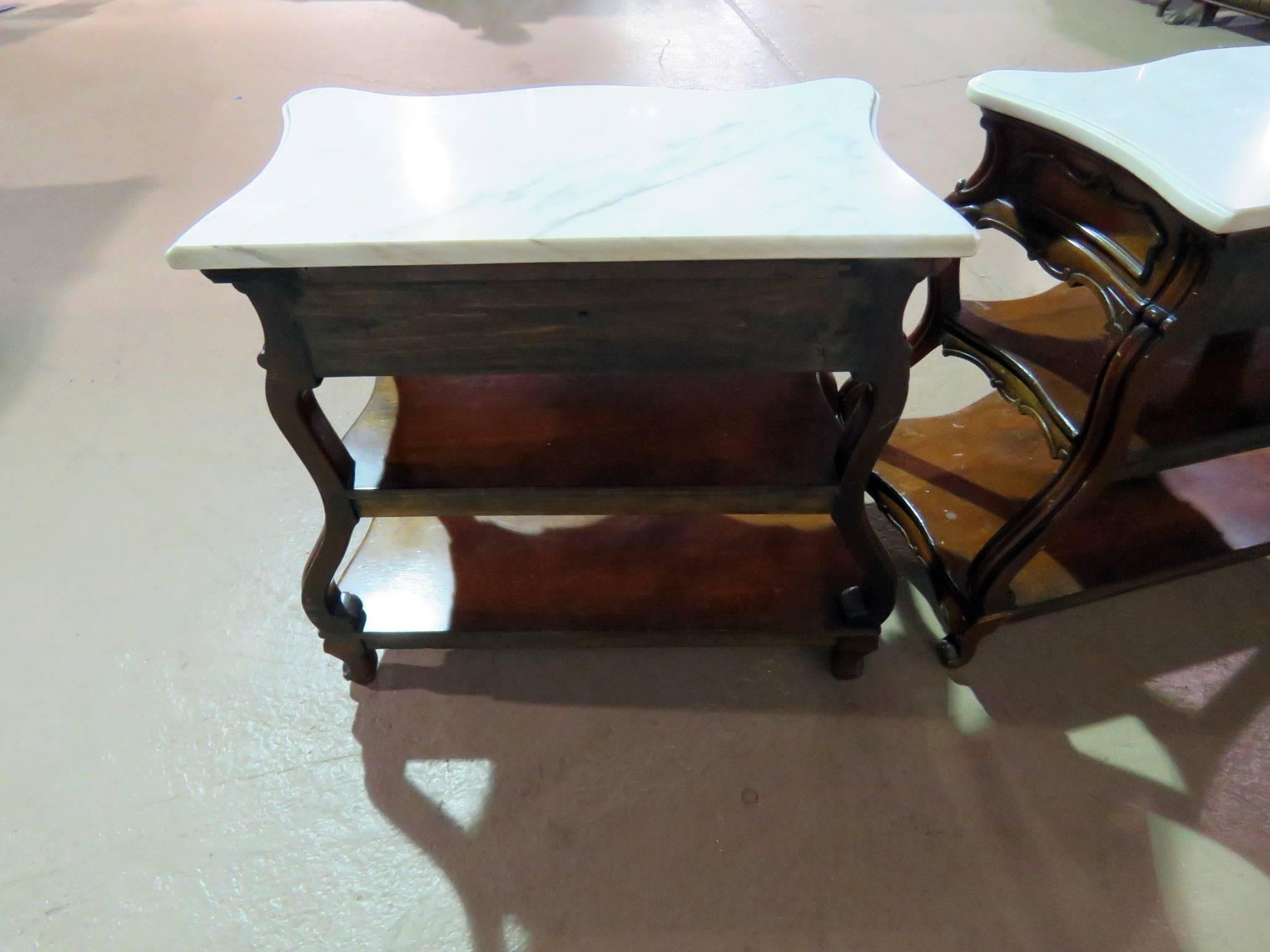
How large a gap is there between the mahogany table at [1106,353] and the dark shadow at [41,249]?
75.0 inches

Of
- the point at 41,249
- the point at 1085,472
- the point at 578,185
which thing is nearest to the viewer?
the point at 578,185

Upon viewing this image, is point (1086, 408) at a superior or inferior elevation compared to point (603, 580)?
superior

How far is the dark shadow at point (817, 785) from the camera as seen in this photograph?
0.90 metres

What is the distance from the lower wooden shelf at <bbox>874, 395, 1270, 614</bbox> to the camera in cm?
108

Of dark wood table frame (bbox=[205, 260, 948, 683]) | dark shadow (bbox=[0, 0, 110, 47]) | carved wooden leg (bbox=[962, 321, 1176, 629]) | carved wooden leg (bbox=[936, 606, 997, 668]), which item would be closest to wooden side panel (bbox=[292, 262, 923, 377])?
dark wood table frame (bbox=[205, 260, 948, 683])

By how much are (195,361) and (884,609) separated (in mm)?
1563

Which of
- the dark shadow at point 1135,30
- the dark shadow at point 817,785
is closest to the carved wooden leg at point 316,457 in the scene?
the dark shadow at point 817,785

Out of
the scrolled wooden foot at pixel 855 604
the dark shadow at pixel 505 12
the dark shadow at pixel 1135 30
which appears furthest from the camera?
the dark shadow at pixel 505 12

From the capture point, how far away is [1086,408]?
36.3 inches

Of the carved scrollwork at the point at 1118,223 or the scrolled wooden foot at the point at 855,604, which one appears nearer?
the carved scrollwork at the point at 1118,223

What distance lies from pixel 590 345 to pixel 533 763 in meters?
0.60

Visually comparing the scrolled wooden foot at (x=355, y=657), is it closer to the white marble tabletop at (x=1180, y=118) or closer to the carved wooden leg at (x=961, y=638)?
the carved wooden leg at (x=961, y=638)

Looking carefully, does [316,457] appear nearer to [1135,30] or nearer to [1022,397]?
[1022,397]

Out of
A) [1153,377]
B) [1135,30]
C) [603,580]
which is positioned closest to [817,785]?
[603,580]
